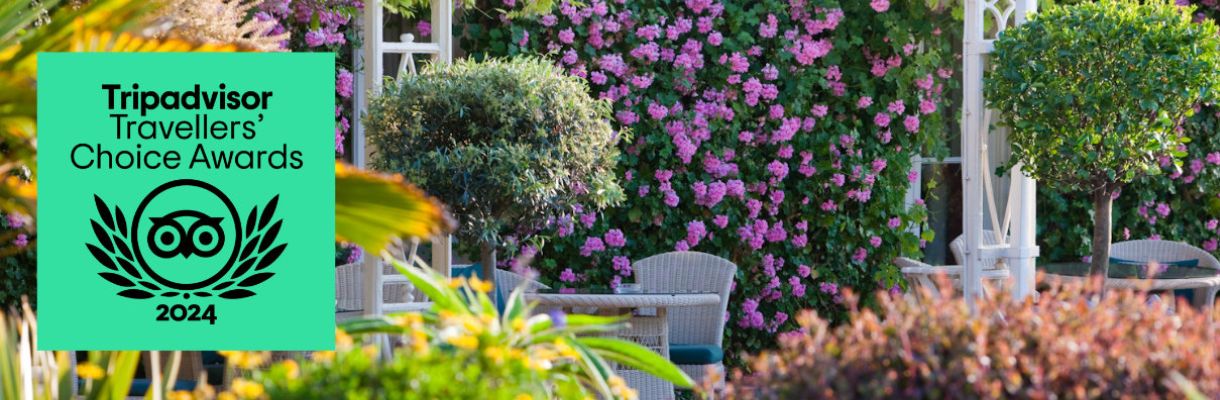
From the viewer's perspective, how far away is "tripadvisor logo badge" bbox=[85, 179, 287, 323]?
2514 millimetres

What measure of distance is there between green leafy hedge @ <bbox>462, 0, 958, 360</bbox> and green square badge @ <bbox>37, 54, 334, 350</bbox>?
11.8 ft

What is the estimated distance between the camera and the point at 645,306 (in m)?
4.61

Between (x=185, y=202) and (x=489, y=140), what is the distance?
1.99 metres

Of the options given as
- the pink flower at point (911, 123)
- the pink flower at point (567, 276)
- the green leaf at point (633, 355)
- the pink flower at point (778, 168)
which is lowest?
the pink flower at point (567, 276)

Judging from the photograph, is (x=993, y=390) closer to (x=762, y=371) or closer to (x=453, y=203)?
(x=762, y=371)

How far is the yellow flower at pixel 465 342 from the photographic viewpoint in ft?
7.14

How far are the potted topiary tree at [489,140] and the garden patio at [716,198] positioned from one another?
0.01 m

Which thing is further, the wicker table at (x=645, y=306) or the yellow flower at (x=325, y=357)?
the wicker table at (x=645, y=306)

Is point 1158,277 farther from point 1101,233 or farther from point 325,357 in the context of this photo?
point 325,357

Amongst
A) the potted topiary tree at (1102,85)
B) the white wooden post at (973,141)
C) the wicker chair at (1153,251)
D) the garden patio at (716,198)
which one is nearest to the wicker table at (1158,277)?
the garden patio at (716,198)

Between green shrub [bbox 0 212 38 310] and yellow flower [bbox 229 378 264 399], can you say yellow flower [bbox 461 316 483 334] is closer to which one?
yellow flower [bbox 229 378 264 399]

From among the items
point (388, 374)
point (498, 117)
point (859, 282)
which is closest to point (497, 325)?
point (388, 374)

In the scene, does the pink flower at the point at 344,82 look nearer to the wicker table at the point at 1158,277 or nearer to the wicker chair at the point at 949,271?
the wicker chair at the point at 949,271

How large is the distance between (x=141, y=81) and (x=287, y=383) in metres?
0.73
